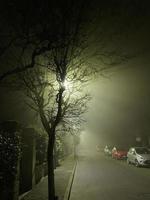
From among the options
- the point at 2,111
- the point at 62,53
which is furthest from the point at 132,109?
the point at 62,53

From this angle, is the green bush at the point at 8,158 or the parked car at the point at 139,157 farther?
the parked car at the point at 139,157

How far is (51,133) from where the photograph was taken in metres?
12.8

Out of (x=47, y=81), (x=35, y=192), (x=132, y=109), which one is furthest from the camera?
(x=132, y=109)

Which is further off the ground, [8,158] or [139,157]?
[139,157]

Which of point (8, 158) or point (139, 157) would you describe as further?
point (139, 157)

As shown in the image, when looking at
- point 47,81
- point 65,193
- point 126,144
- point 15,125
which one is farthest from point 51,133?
point 126,144

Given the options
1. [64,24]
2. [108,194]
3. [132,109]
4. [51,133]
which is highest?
[132,109]

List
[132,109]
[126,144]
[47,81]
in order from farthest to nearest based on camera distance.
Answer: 1. [126,144]
2. [132,109]
3. [47,81]

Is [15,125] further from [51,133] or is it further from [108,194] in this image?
[108,194]

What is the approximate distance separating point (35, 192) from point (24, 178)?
107 centimetres

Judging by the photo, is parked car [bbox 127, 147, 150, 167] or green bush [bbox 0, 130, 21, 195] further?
parked car [bbox 127, 147, 150, 167]

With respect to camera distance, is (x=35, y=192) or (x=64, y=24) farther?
(x=35, y=192)

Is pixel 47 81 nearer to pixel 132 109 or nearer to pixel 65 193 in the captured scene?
pixel 65 193

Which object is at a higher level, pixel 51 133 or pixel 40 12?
pixel 40 12
